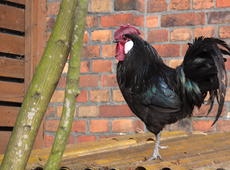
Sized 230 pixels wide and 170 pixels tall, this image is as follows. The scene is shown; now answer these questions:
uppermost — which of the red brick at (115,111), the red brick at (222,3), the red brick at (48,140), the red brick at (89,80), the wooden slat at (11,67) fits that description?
the red brick at (222,3)

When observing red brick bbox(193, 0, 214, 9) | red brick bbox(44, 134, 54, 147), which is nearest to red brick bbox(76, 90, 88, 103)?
red brick bbox(44, 134, 54, 147)

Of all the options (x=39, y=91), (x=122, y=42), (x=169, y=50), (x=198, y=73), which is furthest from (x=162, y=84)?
(x=39, y=91)

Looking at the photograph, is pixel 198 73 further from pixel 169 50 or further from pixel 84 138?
pixel 84 138

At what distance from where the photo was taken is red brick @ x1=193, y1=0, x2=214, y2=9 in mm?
3529

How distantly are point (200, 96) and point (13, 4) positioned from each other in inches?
79.3

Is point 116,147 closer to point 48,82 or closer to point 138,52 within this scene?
point 138,52

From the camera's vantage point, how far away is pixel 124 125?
11.9 ft

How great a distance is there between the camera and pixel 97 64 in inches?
146

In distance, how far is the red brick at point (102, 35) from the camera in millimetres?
3663

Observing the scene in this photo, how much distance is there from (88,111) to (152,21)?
34.9 inches

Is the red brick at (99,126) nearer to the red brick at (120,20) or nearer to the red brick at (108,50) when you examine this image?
the red brick at (108,50)

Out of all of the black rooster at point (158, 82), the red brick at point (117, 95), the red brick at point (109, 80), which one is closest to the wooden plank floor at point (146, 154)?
the black rooster at point (158, 82)

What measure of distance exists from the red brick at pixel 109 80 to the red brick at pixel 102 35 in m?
0.29

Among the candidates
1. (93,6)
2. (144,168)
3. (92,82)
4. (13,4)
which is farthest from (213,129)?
(13,4)
